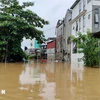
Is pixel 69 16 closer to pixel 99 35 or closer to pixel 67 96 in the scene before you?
pixel 99 35

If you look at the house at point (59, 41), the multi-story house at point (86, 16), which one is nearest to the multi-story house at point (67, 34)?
the house at point (59, 41)

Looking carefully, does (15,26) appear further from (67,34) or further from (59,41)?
(59,41)

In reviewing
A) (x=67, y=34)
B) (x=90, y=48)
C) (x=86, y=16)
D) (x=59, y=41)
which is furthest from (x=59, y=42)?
(x=90, y=48)

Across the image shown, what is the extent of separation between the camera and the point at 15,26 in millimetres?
28281

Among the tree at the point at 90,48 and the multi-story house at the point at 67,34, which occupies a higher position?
the multi-story house at the point at 67,34

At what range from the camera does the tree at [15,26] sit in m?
28.8

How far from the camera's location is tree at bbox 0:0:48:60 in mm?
28750

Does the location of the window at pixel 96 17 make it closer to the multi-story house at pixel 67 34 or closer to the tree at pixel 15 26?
the tree at pixel 15 26

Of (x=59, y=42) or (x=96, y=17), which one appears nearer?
(x=96, y=17)

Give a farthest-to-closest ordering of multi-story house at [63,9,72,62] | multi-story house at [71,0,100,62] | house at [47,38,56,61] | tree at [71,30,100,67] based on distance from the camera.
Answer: house at [47,38,56,61]
multi-story house at [63,9,72,62]
multi-story house at [71,0,100,62]
tree at [71,30,100,67]

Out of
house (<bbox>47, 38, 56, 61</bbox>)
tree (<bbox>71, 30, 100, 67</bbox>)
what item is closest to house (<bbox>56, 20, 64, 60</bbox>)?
house (<bbox>47, 38, 56, 61</bbox>)

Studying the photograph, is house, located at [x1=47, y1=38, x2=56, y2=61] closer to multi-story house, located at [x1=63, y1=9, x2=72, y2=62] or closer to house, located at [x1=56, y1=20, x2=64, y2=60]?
house, located at [x1=56, y1=20, x2=64, y2=60]

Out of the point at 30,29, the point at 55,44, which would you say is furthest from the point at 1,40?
the point at 55,44

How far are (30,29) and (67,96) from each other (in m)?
24.0
